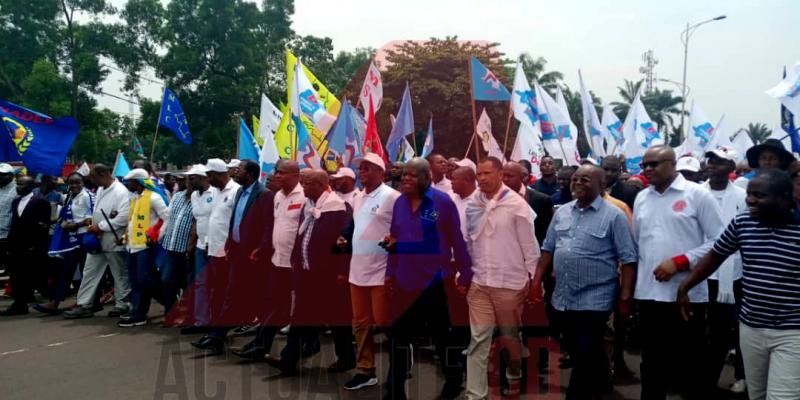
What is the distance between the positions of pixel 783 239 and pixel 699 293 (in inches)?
37.9

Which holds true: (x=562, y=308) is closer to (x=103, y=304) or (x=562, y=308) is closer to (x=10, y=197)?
(x=103, y=304)

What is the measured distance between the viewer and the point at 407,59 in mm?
34031

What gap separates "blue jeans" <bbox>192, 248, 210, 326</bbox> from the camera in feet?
24.4

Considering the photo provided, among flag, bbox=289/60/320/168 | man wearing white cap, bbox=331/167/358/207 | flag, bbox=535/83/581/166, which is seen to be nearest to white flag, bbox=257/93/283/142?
flag, bbox=289/60/320/168

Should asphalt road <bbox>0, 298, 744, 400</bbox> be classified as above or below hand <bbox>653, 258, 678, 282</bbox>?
below

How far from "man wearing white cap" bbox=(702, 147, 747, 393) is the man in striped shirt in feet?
5.69

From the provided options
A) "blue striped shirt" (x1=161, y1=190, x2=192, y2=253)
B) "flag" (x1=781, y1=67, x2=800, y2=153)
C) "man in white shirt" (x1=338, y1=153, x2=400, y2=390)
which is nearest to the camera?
"man in white shirt" (x1=338, y1=153, x2=400, y2=390)

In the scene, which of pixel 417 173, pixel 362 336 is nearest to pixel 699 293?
pixel 417 173

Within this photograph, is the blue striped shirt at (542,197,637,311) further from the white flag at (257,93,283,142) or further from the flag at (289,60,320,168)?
the white flag at (257,93,283,142)

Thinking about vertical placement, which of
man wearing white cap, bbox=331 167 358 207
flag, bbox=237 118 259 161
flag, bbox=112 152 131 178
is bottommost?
man wearing white cap, bbox=331 167 358 207

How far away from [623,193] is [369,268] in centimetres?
316

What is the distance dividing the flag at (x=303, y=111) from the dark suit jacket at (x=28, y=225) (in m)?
3.89

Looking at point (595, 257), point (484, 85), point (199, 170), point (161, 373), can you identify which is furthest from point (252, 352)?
point (484, 85)

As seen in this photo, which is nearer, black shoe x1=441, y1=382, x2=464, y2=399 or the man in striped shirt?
the man in striped shirt
